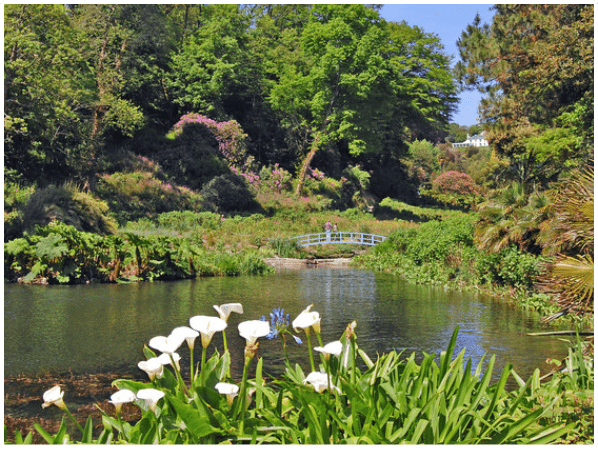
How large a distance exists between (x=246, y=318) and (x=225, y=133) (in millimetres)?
26922

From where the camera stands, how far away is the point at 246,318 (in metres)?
9.41

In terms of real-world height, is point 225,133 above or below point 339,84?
below

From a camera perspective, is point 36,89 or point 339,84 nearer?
point 36,89

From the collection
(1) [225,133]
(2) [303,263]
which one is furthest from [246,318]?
(1) [225,133]

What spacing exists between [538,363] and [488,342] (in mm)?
1281

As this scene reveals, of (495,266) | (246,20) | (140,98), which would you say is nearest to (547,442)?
(495,266)

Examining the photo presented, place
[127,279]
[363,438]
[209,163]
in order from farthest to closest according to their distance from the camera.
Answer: [209,163] < [127,279] < [363,438]

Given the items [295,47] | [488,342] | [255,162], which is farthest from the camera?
[295,47]

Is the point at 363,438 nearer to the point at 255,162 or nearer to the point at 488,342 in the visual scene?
the point at 488,342

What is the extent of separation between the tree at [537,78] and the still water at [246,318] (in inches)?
247

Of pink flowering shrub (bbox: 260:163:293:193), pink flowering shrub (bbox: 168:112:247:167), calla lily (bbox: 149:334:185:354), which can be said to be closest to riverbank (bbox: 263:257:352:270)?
pink flowering shrub (bbox: 260:163:293:193)

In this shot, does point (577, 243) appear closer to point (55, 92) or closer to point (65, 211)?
point (65, 211)

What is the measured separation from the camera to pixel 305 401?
10.4 ft

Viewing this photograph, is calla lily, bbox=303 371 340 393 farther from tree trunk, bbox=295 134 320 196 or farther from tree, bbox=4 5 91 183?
tree trunk, bbox=295 134 320 196
